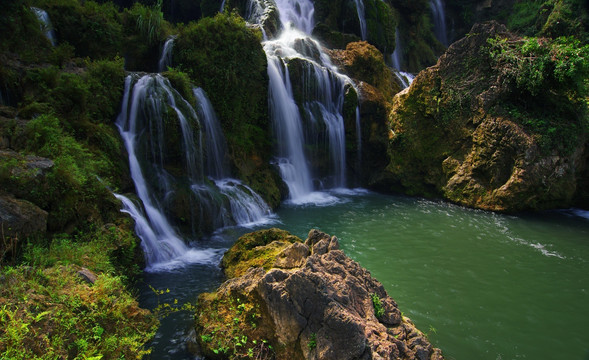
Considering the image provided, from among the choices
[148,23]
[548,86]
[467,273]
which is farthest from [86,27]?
[548,86]

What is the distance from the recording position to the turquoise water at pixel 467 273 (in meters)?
5.46

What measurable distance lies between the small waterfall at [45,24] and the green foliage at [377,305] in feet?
34.8

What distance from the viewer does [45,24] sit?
9594 mm

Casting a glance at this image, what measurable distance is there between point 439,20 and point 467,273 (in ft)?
99.1

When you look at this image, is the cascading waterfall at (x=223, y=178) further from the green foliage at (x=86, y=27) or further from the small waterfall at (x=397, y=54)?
the small waterfall at (x=397, y=54)

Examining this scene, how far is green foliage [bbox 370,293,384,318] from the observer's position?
435cm

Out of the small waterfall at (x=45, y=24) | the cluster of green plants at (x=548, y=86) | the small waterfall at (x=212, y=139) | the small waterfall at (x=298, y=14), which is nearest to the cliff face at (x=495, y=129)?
the cluster of green plants at (x=548, y=86)

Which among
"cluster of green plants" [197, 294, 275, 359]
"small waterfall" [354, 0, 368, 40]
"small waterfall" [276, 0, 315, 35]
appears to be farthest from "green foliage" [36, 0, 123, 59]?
"small waterfall" [354, 0, 368, 40]

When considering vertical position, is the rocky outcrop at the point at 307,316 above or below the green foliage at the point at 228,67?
below

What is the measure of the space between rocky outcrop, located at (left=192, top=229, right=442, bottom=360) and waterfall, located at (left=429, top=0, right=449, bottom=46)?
32.7 m

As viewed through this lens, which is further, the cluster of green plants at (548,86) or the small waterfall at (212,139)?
the cluster of green plants at (548,86)

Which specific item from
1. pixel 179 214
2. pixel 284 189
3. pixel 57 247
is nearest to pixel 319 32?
pixel 284 189

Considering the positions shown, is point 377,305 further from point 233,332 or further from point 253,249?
point 253,249

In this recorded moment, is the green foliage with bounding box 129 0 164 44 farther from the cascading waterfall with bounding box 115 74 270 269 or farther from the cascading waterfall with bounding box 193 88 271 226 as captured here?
the cascading waterfall with bounding box 115 74 270 269
